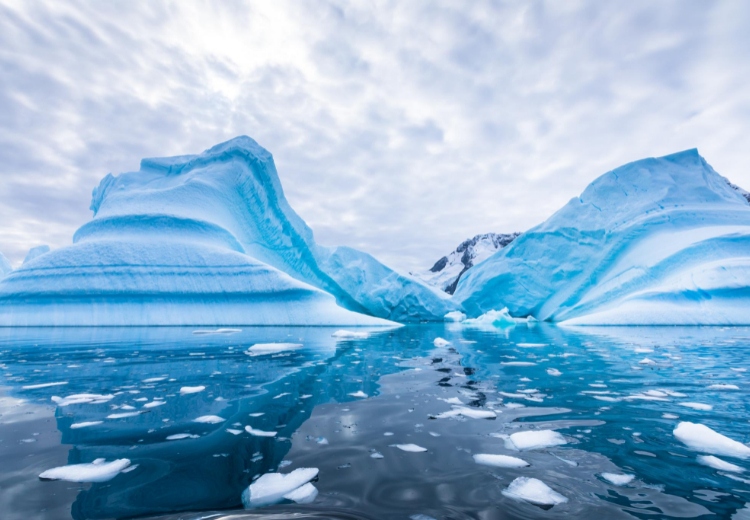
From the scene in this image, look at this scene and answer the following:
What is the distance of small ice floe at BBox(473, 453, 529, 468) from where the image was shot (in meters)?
2.04

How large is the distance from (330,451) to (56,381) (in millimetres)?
3997

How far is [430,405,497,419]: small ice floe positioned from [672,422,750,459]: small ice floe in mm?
1174

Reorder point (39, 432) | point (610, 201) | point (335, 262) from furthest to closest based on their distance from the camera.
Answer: point (335, 262) → point (610, 201) → point (39, 432)

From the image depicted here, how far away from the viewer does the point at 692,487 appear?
5.70 ft

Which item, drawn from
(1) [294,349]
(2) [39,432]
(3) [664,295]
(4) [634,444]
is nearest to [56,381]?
(2) [39,432]

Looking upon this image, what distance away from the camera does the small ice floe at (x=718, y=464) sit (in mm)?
1926

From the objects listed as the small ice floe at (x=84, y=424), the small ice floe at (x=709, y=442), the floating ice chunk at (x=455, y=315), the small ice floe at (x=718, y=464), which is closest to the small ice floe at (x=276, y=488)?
the small ice floe at (x=84, y=424)

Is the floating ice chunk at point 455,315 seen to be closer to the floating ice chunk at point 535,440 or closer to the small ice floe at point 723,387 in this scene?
the small ice floe at point 723,387

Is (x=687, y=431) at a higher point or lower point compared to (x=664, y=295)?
lower

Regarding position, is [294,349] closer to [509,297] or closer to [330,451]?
[330,451]

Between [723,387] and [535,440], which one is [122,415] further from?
[723,387]

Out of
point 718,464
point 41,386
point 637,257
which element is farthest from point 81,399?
point 637,257

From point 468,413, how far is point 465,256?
65.6 m

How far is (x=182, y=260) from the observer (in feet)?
55.6
